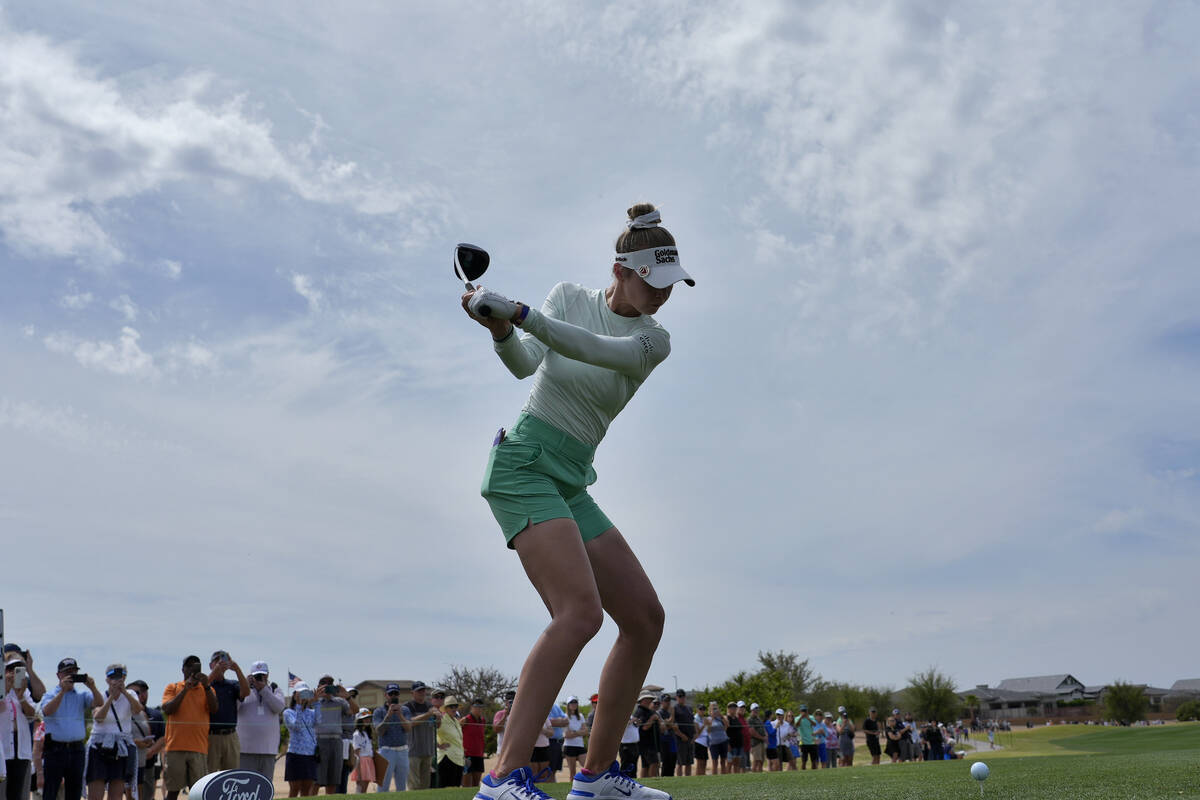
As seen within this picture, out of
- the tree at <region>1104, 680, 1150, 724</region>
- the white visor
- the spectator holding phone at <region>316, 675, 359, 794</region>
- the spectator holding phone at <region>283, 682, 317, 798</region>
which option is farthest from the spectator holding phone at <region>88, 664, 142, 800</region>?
the tree at <region>1104, 680, 1150, 724</region>

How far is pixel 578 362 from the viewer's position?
4312 millimetres

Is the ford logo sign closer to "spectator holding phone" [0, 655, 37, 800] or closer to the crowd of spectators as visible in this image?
the crowd of spectators

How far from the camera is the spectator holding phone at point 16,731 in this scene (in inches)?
429

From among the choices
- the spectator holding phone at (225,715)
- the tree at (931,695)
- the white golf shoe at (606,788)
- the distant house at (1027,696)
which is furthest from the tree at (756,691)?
the distant house at (1027,696)

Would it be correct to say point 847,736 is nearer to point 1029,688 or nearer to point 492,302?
point 492,302

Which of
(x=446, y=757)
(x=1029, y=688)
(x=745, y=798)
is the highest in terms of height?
(x=745, y=798)

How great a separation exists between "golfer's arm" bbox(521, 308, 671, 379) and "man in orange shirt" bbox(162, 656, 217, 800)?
443 inches

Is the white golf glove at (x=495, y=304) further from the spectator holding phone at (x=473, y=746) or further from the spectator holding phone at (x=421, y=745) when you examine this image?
the spectator holding phone at (x=473, y=746)

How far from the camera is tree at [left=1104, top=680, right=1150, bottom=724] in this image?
3733 inches

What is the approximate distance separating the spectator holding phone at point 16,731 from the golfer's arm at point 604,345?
9.64 meters

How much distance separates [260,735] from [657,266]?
12.0 meters

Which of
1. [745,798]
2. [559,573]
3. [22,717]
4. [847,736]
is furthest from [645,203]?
[847,736]

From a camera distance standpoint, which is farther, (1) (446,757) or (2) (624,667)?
(1) (446,757)

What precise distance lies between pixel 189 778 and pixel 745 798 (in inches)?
392
